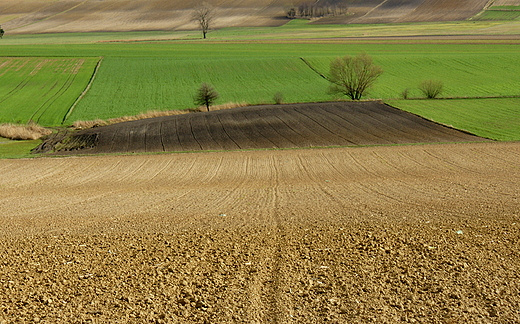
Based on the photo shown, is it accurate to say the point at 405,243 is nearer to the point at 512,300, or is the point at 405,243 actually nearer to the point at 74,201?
the point at 512,300

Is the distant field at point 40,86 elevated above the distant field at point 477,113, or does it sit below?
above

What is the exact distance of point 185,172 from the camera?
30.7m

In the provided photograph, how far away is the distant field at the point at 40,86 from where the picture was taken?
60.2 metres

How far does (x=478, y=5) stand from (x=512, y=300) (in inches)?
6993

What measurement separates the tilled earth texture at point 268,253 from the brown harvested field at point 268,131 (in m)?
17.7

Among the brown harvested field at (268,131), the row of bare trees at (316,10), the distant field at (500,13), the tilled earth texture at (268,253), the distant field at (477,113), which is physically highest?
the row of bare trees at (316,10)

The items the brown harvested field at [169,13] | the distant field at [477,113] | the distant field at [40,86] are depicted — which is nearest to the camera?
the distant field at [477,113]

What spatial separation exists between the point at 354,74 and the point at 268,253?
56396 mm

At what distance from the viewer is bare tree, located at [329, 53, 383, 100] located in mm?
64188

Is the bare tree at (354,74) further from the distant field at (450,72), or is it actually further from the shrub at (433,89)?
the shrub at (433,89)

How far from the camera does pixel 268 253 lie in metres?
13.2

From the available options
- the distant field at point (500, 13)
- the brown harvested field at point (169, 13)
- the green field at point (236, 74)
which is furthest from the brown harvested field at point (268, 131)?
the brown harvested field at point (169, 13)

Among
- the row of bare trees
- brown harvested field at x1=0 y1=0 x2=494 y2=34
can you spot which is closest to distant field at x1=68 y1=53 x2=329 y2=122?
brown harvested field at x1=0 y1=0 x2=494 y2=34

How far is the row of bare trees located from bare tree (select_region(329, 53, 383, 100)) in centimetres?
12630
